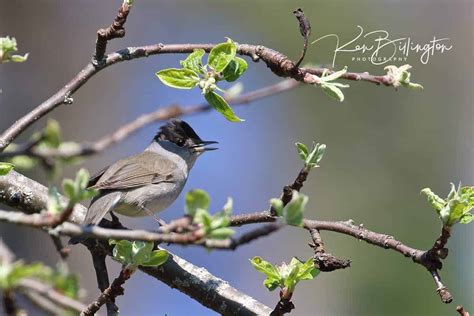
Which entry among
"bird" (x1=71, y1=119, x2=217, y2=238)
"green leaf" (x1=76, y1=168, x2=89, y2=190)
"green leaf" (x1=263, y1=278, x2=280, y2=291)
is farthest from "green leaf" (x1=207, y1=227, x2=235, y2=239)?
"bird" (x1=71, y1=119, x2=217, y2=238)

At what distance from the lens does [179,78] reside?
2.28 metres

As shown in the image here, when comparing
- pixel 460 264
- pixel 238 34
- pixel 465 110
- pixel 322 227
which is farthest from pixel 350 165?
pixel 322 227

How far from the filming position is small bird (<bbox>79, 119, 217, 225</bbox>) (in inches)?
152

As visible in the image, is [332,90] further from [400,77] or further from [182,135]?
[182,135]

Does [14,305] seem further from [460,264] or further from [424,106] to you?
[424,106]

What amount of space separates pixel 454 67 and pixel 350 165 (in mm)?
1992

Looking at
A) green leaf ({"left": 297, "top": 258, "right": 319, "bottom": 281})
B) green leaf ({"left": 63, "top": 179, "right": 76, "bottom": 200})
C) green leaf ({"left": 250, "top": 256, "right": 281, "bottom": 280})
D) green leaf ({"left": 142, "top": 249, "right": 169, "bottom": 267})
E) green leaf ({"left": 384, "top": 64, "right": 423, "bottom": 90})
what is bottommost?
green leaf ({"left": 63, "top": 179, "right": 76, "bottom": 200})

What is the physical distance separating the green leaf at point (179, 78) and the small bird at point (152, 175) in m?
1.08

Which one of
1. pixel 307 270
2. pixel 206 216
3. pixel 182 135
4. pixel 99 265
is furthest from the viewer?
pixel 182 135

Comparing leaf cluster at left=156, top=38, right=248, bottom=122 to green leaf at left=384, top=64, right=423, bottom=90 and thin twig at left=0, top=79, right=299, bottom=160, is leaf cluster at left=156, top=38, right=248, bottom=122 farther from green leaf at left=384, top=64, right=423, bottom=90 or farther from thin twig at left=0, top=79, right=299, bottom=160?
thin twig at left=0, top=79, right=299, bottom=160

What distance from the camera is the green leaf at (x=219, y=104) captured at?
2211 mm

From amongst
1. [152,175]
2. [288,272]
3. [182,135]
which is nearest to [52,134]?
[288,272]

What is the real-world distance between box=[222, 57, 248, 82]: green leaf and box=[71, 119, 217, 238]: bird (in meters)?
1.16

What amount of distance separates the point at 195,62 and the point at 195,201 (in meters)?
0.84
